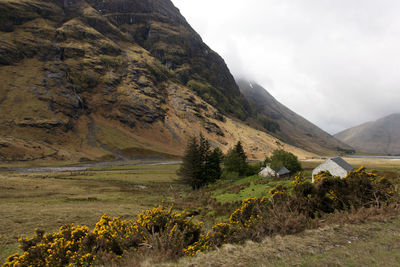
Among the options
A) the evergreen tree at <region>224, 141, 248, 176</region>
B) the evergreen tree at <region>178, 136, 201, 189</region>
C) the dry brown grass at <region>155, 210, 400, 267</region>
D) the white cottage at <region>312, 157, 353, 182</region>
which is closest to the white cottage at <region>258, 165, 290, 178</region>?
the evergreen tree at <region>224, 141, 248, 176</region>

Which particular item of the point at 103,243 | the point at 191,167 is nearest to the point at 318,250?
the point at 103,243

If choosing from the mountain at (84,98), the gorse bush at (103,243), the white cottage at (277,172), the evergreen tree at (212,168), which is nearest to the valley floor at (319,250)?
the gorse bush at (103,243)

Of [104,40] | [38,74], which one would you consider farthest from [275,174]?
[104,40]

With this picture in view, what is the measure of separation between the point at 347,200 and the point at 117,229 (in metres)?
12.0

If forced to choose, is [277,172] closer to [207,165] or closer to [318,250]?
[207,165]

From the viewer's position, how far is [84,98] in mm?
127125

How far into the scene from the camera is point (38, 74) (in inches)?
4589

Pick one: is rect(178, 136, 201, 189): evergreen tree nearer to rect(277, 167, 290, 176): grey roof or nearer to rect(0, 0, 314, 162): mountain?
rect(277, 167, 290, 176): grey roof

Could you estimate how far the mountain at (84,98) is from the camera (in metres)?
96.8

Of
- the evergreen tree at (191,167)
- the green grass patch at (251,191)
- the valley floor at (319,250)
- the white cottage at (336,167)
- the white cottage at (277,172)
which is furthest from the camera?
the evergreen tree at (191,167)

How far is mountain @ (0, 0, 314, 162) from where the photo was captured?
96.8m

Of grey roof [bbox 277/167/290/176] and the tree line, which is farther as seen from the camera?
the tree line

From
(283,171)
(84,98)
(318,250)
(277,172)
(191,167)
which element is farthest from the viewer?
(84,98)

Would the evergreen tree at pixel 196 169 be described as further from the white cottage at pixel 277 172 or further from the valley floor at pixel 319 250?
the valley floor at pixel 319 250
